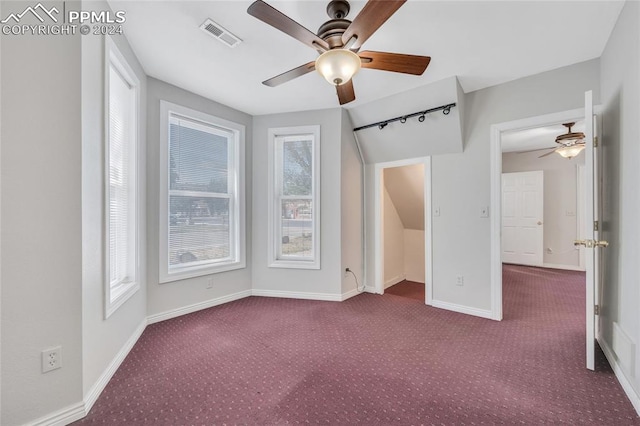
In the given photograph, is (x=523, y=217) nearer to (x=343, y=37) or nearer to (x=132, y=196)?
(x=343, y=37)

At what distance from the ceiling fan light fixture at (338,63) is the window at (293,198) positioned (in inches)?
76.1

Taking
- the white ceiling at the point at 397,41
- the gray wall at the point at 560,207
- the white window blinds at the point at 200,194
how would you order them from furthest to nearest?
the gray wall at the point at 560,207, the white window blinds at the point at 200,194, the white ceiling at the point at 397,41

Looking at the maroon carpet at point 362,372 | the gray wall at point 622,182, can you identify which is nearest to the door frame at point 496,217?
the maroon carpet at point 362,372

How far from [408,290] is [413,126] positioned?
2322 mm

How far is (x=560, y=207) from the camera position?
551cm

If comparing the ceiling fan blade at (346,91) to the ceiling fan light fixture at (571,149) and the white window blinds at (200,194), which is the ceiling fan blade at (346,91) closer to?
the white window blinds at (200,194)

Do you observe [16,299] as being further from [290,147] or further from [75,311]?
[290,147]

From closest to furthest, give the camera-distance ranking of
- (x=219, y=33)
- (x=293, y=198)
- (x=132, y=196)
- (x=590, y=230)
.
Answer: (x=590, y=230) < (x=219, y=33) < (x=132, y=196) < (x=293, y=198)

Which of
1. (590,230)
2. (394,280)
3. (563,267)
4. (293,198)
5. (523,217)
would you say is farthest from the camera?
(523,217)

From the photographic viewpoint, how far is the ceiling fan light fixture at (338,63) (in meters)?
1.58

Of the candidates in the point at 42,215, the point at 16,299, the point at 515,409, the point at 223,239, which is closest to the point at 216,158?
the point at 223,239

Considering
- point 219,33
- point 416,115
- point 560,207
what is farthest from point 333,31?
point 560,207

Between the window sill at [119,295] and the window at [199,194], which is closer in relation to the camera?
the window sill at [119,295]

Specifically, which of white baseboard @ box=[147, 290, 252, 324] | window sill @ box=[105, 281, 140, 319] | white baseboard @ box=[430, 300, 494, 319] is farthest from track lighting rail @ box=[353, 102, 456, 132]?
window sill @ box=[105, 281, 140, 319]
